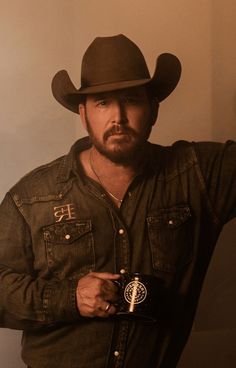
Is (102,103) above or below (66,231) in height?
above

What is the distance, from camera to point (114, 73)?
3.33ft

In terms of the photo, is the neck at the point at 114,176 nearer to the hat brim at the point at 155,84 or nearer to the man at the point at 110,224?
the man at the point at 110,224

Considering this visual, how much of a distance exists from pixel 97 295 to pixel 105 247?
105 millimetres

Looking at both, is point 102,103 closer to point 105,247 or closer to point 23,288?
point 105,247

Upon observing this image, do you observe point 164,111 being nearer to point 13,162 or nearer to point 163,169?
point 163,169

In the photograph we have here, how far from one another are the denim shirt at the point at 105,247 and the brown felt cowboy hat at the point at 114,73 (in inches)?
4.9

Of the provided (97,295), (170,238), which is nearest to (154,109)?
(170,238)

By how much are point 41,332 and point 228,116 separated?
23.9 inches

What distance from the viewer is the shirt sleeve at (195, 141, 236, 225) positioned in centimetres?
108

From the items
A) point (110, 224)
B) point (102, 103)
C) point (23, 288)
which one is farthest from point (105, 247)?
point (102, 103)

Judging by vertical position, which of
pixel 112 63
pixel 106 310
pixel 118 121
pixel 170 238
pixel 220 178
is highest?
pixel 112 63

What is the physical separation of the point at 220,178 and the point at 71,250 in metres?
0.33

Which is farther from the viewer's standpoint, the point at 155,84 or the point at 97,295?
the point at 155,84

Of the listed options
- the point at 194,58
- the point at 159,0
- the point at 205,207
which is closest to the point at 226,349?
the point at 205,207
